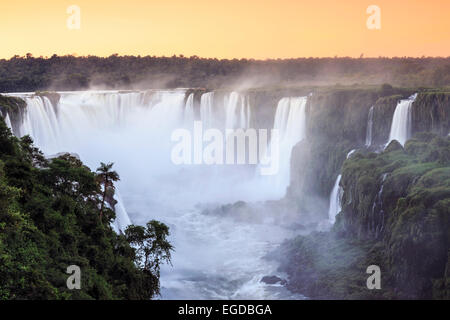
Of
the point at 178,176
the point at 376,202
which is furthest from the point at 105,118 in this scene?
the point at 376,202

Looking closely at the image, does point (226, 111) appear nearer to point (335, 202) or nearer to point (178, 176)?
point (178, 176)

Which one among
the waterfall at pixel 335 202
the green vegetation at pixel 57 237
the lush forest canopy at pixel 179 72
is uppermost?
the lush forest canopy at pixel 179 72

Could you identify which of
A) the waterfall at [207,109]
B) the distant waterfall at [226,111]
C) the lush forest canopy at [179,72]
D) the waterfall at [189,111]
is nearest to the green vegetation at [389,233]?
the distant waterfall at [226,111]

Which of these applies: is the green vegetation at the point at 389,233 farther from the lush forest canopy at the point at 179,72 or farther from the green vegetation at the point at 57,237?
the lush forest canopy at the point at 179,72

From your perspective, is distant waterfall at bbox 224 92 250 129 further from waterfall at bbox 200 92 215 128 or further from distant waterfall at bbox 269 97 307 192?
distant waterfall at bbox 269 97 307 192

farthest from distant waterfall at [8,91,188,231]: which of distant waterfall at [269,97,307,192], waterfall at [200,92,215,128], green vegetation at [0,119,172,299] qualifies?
green vegetation at [0,119,172,299]

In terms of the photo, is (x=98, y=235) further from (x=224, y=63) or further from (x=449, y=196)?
(x=224, y=63)
